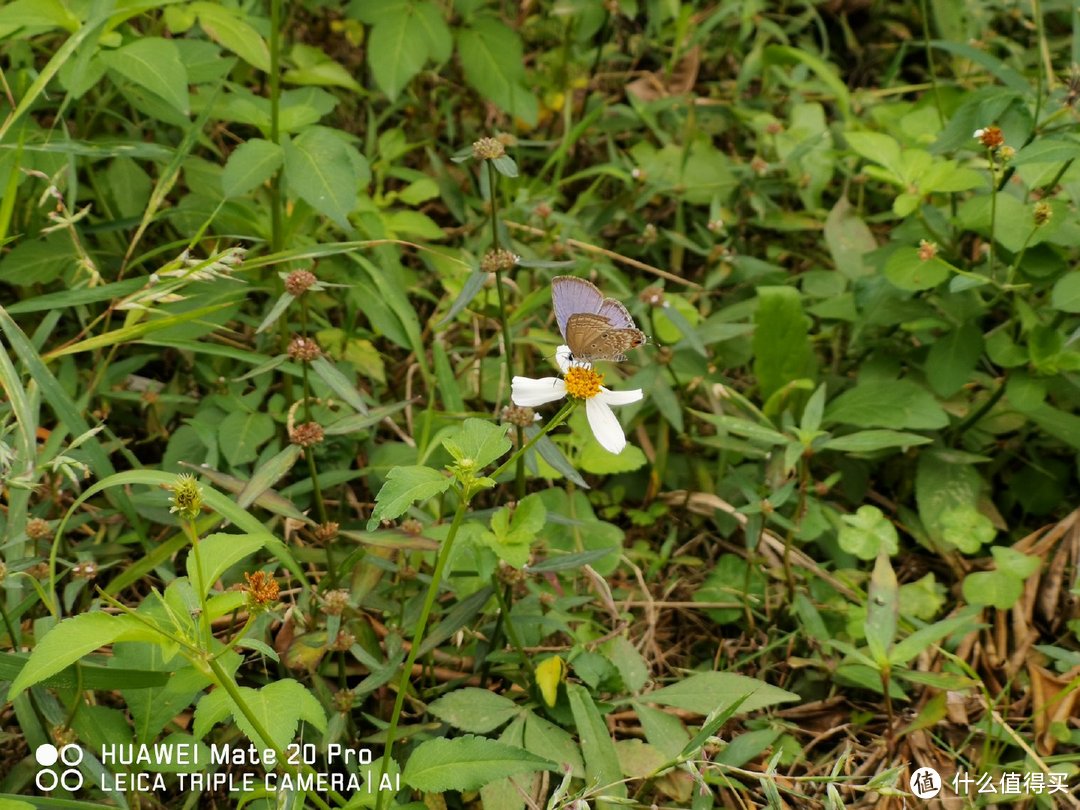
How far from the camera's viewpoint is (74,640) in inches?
51.6

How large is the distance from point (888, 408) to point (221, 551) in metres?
1.59

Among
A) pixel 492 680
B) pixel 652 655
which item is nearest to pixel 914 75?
pixel 652 655

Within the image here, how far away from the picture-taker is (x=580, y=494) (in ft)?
8.13

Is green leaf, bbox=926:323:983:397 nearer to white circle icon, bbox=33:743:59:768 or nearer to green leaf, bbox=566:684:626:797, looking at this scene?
green leaf, bbox=566:684:626:797

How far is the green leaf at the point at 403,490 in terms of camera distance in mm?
1319

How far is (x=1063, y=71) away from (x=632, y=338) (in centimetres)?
270

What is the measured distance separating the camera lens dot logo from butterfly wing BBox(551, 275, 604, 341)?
3.47 feet

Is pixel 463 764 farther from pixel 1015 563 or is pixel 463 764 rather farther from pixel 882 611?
pixel 1015 563

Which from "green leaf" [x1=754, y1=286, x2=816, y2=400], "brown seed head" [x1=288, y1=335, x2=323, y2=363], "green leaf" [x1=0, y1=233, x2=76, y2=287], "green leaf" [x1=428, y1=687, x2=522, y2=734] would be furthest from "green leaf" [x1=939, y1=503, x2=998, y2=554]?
"green leaf" [x1=0, y1=233, x2=76, y2=287]

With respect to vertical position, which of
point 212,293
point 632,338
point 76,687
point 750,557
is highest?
point 632,338

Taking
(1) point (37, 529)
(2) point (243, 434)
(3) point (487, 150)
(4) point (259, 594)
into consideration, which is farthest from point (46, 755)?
Answer: (3) point (487, 150)

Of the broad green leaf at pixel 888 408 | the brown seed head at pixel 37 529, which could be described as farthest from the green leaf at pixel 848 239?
the brown seed head at pixel 37 529

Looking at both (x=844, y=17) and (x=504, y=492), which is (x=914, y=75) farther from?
(x=504, y=492)

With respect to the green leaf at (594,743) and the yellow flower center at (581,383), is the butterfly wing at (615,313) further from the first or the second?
the green leaf at (594,743)
